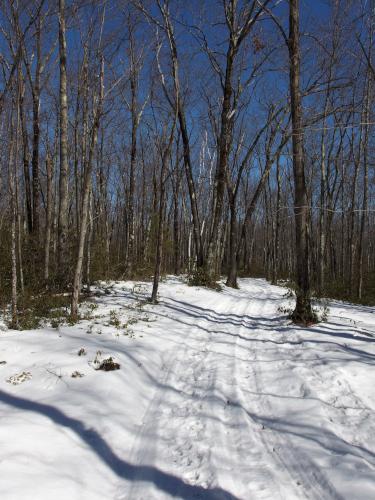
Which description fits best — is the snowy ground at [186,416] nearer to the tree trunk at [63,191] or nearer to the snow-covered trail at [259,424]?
the snow-covered trail at [259,424]

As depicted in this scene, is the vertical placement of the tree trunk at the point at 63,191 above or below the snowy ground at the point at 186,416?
above

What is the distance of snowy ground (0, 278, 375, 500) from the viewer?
2969 mm

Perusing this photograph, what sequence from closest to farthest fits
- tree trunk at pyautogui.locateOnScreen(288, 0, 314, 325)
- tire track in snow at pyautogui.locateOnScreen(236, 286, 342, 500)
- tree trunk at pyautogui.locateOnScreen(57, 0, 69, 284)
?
tire track in snow at pyautogui.locateOnScreen(236, 286, 342, 500) < tree trunk at pyautogui.locateOnScreen(288, 0, 314, 325) < tree trunk at pyautogui.locateOnScreen(57, 0, 69, 284)

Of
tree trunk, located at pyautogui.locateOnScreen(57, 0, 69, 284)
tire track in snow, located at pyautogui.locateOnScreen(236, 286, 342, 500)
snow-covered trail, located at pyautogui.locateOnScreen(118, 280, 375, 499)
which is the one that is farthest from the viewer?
tree trunk, located at pyautogui.locateOnScreen(57, 0, 69, 284)

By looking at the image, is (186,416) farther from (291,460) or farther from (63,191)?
(63,191)

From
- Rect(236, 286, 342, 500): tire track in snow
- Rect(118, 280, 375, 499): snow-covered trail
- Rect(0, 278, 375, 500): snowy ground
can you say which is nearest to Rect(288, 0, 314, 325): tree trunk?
Rect(0, 278, 375, 500): snowy ground

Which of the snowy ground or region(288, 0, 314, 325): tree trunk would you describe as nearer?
the snowy ground

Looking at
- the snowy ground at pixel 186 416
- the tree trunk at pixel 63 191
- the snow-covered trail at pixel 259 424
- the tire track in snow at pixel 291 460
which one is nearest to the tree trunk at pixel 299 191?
the snowy ground at pixel 186 416

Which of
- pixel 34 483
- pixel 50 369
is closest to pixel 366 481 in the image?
pixel 34 483

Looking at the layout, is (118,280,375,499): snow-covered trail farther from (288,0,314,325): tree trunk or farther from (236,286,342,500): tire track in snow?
(288,0,314,325): tree trunk

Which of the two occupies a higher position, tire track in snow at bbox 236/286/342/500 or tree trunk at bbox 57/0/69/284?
tree trunk at bbox 57/0/69/284

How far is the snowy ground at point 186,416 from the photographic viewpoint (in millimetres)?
2969

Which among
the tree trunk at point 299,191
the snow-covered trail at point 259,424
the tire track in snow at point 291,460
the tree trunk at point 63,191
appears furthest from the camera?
the tree trunk at point 63,191

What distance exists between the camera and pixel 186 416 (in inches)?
165
